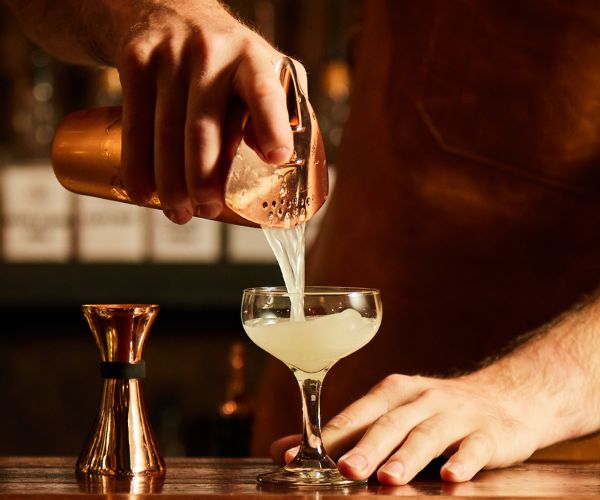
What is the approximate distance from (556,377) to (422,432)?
1.13 ft

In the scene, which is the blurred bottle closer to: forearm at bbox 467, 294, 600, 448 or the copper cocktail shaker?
forearm at bbox 467, 294, 600, 448

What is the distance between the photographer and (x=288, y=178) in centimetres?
105

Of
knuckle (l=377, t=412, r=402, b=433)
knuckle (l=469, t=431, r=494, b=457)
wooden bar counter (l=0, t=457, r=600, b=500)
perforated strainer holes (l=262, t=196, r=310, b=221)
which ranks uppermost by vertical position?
perforated strainer holes (l=262, t=196, r=310, b=221)

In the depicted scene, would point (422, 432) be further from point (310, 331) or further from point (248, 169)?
point (248, 169)

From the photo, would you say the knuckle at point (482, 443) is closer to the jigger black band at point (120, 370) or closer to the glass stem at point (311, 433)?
the glass stem at point (311, 433)

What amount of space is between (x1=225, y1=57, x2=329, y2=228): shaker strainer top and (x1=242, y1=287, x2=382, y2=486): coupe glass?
104mm

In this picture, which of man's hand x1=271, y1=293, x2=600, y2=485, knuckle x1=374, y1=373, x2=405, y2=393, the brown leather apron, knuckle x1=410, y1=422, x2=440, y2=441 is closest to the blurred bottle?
the brown leather apron

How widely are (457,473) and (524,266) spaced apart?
0.75 metres

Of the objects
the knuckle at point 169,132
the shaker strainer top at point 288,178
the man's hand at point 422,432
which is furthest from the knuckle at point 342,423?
the knuckle at point 169,132

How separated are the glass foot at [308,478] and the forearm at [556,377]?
1.01 feet

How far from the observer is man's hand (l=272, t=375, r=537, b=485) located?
3.66 ft

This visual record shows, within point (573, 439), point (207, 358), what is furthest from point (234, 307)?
point (573, 439)

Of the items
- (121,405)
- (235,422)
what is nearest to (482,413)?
(121,405)

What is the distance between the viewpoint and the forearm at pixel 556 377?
1.35m
